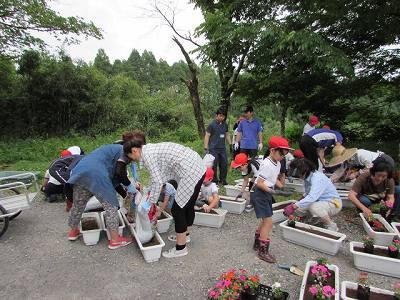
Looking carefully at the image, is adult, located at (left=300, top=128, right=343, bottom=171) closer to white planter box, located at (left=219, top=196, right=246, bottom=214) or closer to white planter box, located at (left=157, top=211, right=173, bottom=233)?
white planter box, located at (left=219, top=196, right=246, bottom=214)

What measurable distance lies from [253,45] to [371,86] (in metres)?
3.39

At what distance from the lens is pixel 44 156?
9586 millimetres

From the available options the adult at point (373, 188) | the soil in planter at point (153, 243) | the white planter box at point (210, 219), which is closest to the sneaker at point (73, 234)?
the soil in planter at point (153, 243)

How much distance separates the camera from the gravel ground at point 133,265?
2.84m

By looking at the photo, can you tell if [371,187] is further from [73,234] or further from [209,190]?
[73,234]

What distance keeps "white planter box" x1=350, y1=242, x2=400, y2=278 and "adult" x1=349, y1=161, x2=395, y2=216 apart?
0.94m

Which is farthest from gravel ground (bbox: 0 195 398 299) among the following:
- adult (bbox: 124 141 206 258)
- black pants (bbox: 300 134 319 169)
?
black pants (bbox: 300 134 319 169)

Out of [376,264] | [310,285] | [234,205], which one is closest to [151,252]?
[310,285]

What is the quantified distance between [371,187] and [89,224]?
3.84m

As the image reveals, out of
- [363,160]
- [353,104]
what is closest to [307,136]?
[363,160]

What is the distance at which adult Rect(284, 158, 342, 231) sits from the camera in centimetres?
372

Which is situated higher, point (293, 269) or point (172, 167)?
point (172, 167)

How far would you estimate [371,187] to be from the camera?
13.4 ft

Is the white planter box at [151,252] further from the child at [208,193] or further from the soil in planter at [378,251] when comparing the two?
the soil in planter at [378,251]
